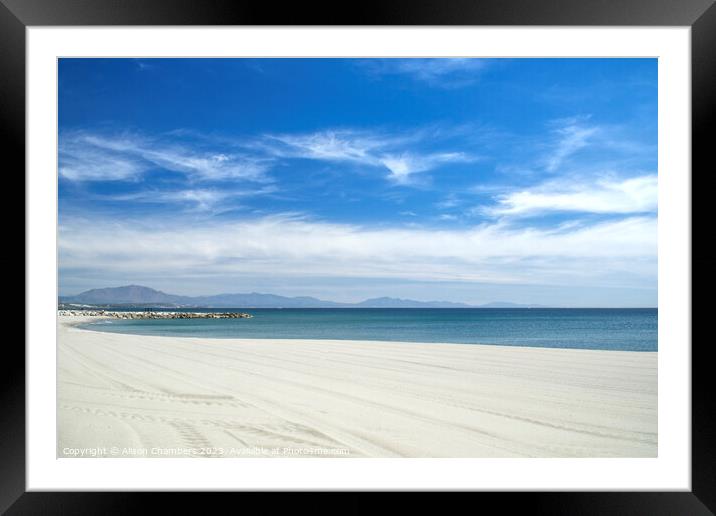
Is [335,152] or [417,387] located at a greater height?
[335,152]

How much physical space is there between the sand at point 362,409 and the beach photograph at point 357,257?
2 centimetres

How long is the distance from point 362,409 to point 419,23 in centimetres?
183

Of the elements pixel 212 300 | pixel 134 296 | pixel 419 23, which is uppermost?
pixel 419 23

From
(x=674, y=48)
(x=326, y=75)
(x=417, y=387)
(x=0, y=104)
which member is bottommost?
(x=417, y=387)

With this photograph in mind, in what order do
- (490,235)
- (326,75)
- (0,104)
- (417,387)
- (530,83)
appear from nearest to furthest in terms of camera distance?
1. (0,104)
2. (417,387)
3. (326,75)
4. (530,83)
5. (490,235)

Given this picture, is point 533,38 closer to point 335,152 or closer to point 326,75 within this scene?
point 326,75

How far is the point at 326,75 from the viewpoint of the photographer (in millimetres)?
11359

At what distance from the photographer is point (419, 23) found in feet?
4.86

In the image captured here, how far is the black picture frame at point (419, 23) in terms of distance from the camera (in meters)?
1.46

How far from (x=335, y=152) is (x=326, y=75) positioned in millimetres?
12036

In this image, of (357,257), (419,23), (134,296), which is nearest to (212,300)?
(134,296)

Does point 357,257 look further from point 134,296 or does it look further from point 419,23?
point 419,23

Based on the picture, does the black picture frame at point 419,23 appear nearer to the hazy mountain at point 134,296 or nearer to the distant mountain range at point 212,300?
the distant mountain range at point 212,300

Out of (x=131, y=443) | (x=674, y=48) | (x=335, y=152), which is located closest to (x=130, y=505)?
(x=131, y=443)
